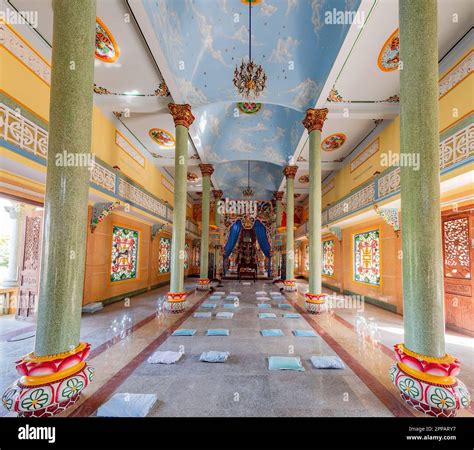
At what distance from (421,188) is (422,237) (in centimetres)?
51

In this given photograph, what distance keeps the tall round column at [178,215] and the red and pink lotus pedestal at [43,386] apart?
13.0ft

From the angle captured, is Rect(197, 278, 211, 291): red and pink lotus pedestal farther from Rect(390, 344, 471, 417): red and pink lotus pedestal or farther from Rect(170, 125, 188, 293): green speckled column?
Rect(390, 344, 471, 417): red and pink lotus pedestal

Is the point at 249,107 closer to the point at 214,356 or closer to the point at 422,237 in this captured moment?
the point at 422,237

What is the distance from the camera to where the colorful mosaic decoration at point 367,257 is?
27.1ft

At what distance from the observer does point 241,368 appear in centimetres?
334

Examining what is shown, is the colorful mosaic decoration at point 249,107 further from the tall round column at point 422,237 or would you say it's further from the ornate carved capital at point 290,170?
the tall round column at point 422,237

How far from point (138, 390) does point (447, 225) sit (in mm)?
7055

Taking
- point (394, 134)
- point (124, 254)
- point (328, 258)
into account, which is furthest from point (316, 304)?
point (328, 258)

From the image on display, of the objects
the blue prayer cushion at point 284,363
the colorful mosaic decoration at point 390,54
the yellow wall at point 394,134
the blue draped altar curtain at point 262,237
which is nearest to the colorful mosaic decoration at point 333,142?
the yellow wall at point 394,134

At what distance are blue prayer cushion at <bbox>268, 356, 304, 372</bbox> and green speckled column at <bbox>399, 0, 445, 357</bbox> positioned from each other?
55.0 inches

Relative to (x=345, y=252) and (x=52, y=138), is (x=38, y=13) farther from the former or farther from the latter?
(x=345, y=252)

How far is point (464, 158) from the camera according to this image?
12.8ft
